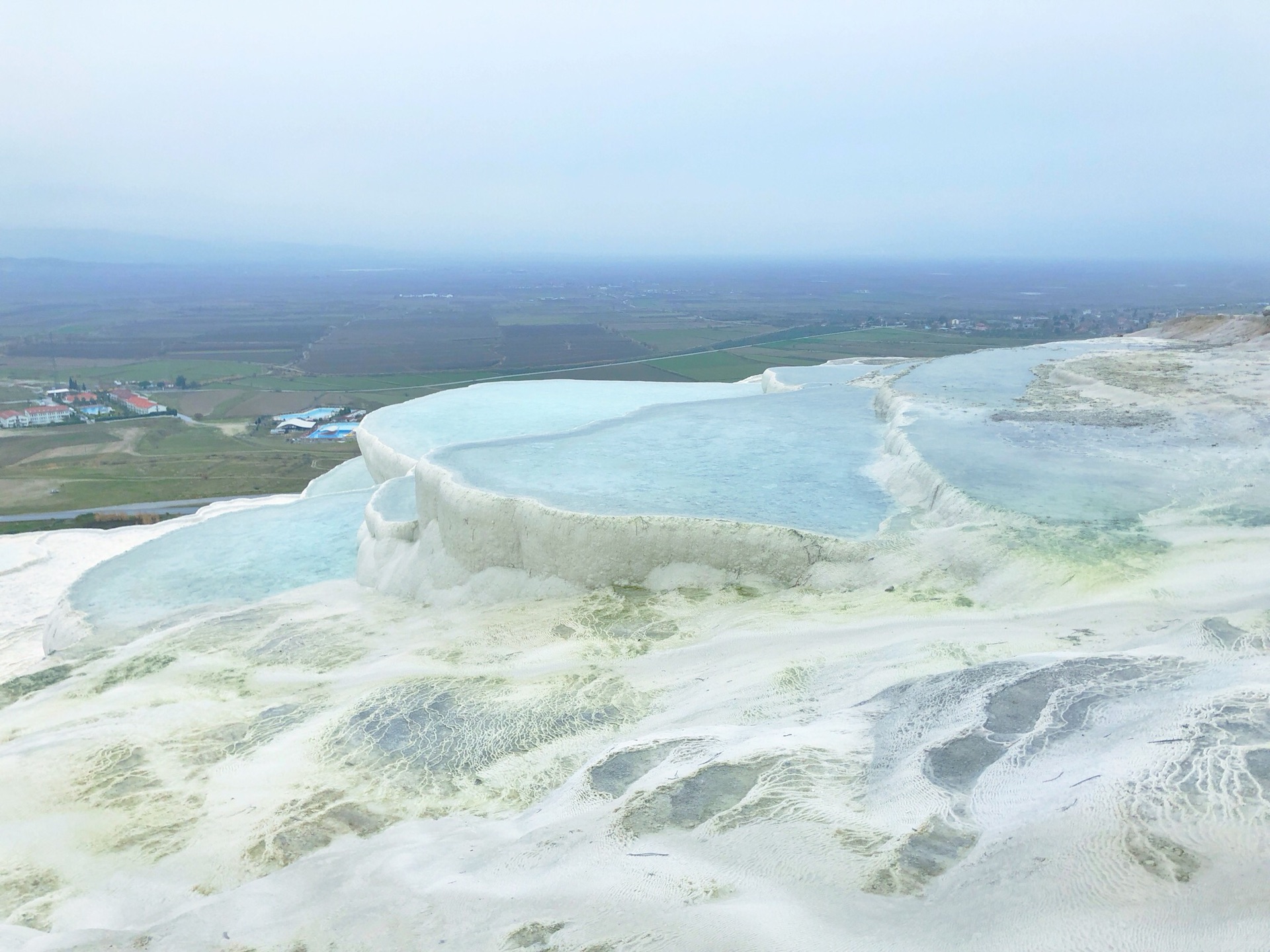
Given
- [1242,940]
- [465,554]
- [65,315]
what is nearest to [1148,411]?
[465,554]

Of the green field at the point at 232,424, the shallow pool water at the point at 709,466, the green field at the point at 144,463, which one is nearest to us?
the shallow pool water at the point at 709,466

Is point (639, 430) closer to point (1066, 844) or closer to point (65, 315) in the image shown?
point (1066, 844)

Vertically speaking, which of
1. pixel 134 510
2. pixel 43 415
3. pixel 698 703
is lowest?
pixel 134 510

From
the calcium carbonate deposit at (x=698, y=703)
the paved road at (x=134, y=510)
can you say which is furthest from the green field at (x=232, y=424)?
the calcium carbonate deposit at (x=698, y=703)

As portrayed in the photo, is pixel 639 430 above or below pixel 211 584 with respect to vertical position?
above

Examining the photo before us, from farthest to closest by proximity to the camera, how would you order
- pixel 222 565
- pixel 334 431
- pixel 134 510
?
pixel 334 431, pixel 134 510, pixel 222 565

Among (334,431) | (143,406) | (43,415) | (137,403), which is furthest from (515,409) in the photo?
(137,403)

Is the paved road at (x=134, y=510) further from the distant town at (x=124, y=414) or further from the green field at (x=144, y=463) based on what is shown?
the distant town at (x=124, y=414)

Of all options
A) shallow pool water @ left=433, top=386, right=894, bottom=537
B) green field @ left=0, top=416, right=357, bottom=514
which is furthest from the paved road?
shallow pool water @ left=433, top=386, right=894, bottom=537

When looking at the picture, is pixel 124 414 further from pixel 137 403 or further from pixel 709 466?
pixel 709 466
